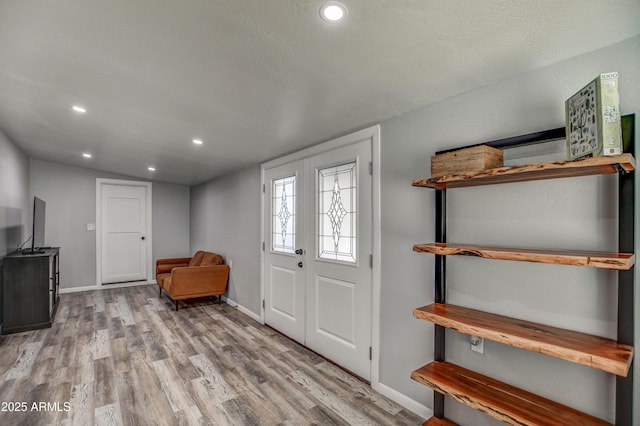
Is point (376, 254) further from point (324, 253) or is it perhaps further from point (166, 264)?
point (166, 264)

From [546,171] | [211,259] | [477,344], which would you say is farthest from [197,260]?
[546,171]

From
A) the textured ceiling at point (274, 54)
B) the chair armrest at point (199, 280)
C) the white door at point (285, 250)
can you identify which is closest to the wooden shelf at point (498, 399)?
the textured ceiling at point (274, 54)

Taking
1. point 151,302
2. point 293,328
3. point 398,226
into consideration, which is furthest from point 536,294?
point 151,302

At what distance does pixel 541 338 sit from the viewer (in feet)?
4.26

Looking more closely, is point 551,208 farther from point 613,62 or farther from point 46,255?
point 46,255

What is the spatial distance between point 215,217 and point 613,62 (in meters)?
5.26

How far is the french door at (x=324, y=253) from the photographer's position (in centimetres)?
254

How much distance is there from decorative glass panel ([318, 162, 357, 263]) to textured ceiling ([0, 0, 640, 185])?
369 mm

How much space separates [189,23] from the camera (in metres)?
1.39

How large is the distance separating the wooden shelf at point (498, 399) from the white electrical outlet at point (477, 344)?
4.9 inches

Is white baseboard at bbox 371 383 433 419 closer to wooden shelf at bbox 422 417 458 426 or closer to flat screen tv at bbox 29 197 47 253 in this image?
wooden shelf at bbox 422 417 458 426

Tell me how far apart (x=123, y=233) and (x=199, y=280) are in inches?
111

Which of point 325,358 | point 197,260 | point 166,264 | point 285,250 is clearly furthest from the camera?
point 166,264

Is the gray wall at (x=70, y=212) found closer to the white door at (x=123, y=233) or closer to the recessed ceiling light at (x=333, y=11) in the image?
the white door at (x=123, y=233)
